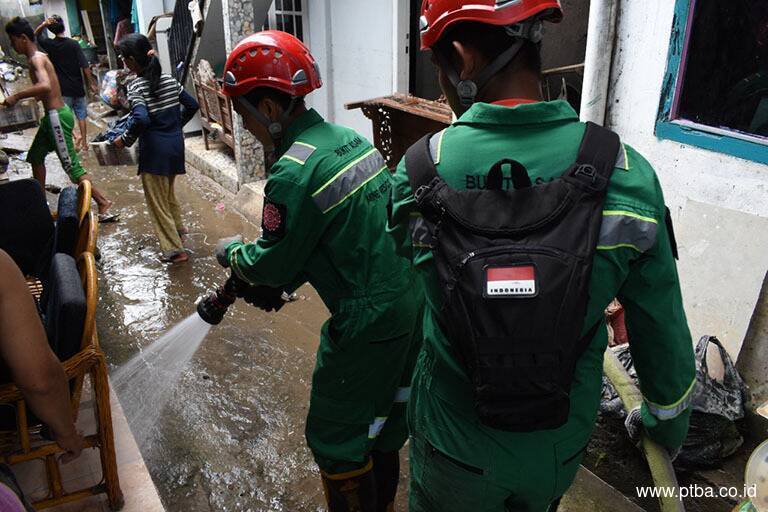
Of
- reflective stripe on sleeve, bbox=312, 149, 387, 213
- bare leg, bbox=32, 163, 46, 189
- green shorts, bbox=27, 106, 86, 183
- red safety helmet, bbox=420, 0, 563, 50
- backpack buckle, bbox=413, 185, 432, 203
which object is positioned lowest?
bare leg, bbox=32, 163, 46, 189

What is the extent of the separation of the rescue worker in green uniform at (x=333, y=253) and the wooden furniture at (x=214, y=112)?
17.1 feet

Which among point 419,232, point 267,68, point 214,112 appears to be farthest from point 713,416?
point 214,112

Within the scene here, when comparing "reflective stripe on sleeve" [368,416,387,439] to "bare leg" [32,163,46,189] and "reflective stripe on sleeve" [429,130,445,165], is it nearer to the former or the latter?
"reflective stripe on sleeve" [429,130,445,165]

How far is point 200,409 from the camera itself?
3686 mm

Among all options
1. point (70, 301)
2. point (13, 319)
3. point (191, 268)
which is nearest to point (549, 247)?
point (13, 319)

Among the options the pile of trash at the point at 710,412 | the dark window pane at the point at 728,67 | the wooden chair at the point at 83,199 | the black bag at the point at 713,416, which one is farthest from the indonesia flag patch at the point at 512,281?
the wooden chair at the point at 83,199

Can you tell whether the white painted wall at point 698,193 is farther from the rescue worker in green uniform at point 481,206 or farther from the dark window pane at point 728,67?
the rescue worker in green uniform at point 481,206

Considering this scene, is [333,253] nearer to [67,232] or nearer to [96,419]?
[96,419]

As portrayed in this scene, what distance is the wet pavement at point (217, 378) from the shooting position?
3109mm

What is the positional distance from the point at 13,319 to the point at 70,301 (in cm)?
38

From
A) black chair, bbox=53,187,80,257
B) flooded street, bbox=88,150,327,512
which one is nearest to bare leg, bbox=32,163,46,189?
flooded street, bbox=88,150,327,512

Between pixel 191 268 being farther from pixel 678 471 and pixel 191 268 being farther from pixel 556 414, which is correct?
pixel 556 414

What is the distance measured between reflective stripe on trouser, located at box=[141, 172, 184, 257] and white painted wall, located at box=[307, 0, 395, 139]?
9.15 ft

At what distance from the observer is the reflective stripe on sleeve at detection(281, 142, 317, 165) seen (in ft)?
7.07
